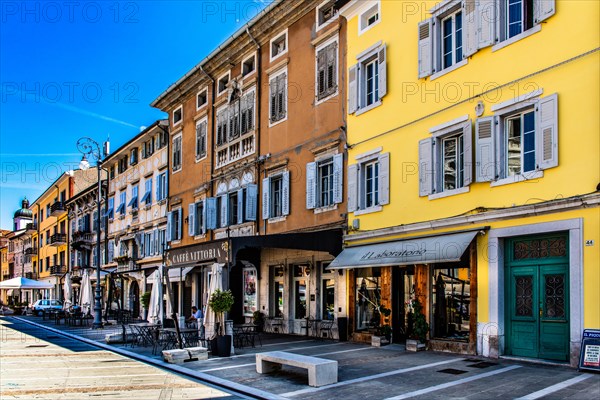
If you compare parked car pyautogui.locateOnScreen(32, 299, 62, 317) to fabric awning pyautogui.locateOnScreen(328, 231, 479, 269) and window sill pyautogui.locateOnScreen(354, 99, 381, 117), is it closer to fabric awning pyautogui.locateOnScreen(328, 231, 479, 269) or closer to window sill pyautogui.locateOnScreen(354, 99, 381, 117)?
fabric awning pyautogui.locateOnScreen(328, 231, 479, 269)

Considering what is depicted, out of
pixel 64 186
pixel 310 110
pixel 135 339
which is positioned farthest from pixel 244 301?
pixel 64 186

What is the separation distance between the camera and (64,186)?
6238 cm

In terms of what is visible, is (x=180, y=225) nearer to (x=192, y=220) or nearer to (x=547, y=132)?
(x=192, y=220)

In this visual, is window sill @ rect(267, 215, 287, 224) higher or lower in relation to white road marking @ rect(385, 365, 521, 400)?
higher

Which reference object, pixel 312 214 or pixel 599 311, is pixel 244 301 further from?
pixel 599 311

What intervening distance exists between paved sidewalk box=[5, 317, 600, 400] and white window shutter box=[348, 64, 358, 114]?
25.4 ft

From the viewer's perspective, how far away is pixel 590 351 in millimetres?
11734

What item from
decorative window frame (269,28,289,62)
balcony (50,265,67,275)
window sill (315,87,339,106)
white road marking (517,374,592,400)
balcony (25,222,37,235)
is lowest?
balcony (50,265,67,275)

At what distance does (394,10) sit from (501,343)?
9946 millimetres

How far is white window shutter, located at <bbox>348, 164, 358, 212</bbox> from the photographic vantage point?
766 inches

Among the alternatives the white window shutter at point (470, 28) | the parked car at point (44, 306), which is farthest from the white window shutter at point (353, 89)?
the parked car at point (44, 306)

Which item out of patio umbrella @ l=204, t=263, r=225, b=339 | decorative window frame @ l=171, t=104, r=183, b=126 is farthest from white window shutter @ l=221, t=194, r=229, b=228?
patio umbrella @ l=204, t=263, r=225, b=339

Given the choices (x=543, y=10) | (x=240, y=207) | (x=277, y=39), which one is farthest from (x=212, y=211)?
(x=543, y=10)

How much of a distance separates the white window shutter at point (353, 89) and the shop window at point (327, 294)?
5489 mm
